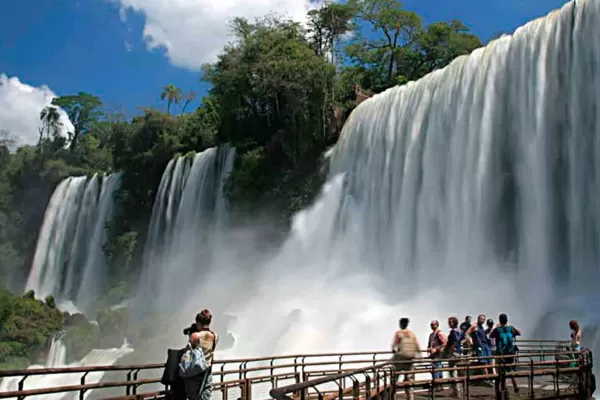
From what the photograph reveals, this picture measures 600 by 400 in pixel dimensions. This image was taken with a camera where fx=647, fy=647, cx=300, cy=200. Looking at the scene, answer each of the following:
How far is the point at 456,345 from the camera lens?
10891 millimetres

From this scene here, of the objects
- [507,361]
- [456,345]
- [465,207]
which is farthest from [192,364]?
[465,207]

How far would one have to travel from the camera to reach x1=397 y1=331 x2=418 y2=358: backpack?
9555 millimetres

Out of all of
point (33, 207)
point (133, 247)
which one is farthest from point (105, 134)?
point (133, 247)

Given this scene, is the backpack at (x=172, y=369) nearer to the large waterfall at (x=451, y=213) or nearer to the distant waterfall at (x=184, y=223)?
the large waterfall at (x=451, y=213)

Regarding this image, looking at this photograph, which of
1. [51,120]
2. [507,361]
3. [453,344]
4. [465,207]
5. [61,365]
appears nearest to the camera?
[453,344]

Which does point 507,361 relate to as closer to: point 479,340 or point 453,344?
point 479,340

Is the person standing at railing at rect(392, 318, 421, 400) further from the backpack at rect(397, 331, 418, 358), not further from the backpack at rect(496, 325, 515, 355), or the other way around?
the backpack at rect(496, 325, 515, 355)

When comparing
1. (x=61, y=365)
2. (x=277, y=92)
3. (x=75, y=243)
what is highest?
(x=277, y=92)

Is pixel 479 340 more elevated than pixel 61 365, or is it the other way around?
pixel 479 340

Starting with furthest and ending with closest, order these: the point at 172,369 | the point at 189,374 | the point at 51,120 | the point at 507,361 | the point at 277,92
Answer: the point at 51,120, the point at 277,92, the point at 507,361, the point at 172,369, the point at 189,374

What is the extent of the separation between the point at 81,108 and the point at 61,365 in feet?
227

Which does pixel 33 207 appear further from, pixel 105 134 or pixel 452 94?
pixel 452 94

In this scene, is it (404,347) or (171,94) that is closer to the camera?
(404,347)

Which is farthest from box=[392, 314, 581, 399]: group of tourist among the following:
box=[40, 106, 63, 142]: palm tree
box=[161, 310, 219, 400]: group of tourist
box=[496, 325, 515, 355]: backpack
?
box=[40, 106, 63, 142]: palm tree
